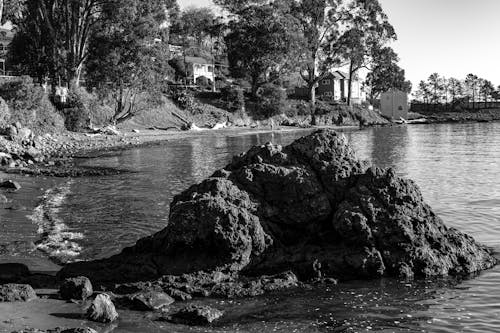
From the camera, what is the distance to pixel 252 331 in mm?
8773

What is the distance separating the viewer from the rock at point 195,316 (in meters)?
9.00

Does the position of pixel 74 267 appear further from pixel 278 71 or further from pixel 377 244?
pixel 278 71

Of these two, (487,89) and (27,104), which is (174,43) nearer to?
(27,104)

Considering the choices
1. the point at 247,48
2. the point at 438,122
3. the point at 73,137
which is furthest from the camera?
the point at 438,122

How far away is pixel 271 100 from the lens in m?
93.2

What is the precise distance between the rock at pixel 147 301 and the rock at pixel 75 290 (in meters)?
0.71

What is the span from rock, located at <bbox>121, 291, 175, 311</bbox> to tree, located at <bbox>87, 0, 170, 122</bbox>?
51604 mm

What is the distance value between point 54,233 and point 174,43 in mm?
108903

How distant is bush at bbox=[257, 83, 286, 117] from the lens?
306 feet

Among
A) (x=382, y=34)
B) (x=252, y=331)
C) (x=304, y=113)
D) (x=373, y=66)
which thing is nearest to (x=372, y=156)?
(x=252, y=331)

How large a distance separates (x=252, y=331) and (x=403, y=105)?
133665 millimetres

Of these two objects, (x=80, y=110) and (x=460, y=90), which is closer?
(x=80, y=110)

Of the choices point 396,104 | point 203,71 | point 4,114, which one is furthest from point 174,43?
point 4,114

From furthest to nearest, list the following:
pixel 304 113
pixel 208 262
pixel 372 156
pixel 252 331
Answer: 1. pixel 304 113
2. pixel 372 156
3. pixel 208 262
4. pixel 252 331
